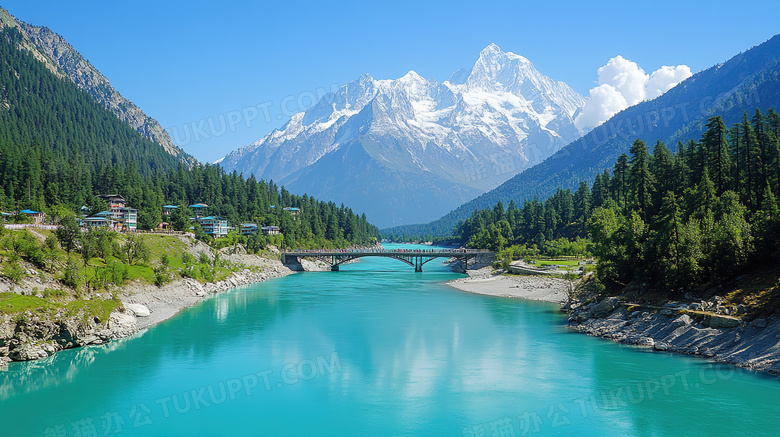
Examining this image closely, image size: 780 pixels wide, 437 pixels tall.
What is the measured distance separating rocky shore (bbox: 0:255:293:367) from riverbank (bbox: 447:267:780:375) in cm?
4688

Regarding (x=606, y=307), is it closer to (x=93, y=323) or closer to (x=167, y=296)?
(x=93, y=323)

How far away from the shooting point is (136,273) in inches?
2928

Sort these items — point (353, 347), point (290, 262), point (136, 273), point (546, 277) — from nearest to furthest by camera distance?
1. point (353, 347)
2. point (136, 273)
3. point (546, 277)
4. point (290, 262)

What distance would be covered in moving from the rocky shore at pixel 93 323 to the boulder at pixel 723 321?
176ft

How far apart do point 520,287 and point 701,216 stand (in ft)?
119

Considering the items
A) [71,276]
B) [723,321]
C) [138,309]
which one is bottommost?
[138,309]

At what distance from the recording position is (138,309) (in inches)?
2425

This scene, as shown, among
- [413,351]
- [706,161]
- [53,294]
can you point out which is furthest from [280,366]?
[706,161]

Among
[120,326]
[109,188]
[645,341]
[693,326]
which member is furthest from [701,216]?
[109,188]

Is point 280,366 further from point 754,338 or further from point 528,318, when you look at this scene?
point 754,338

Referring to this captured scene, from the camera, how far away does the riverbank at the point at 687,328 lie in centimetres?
3894

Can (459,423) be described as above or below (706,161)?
below

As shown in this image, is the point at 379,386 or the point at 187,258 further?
the point at 187,258

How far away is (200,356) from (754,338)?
1785 inches
